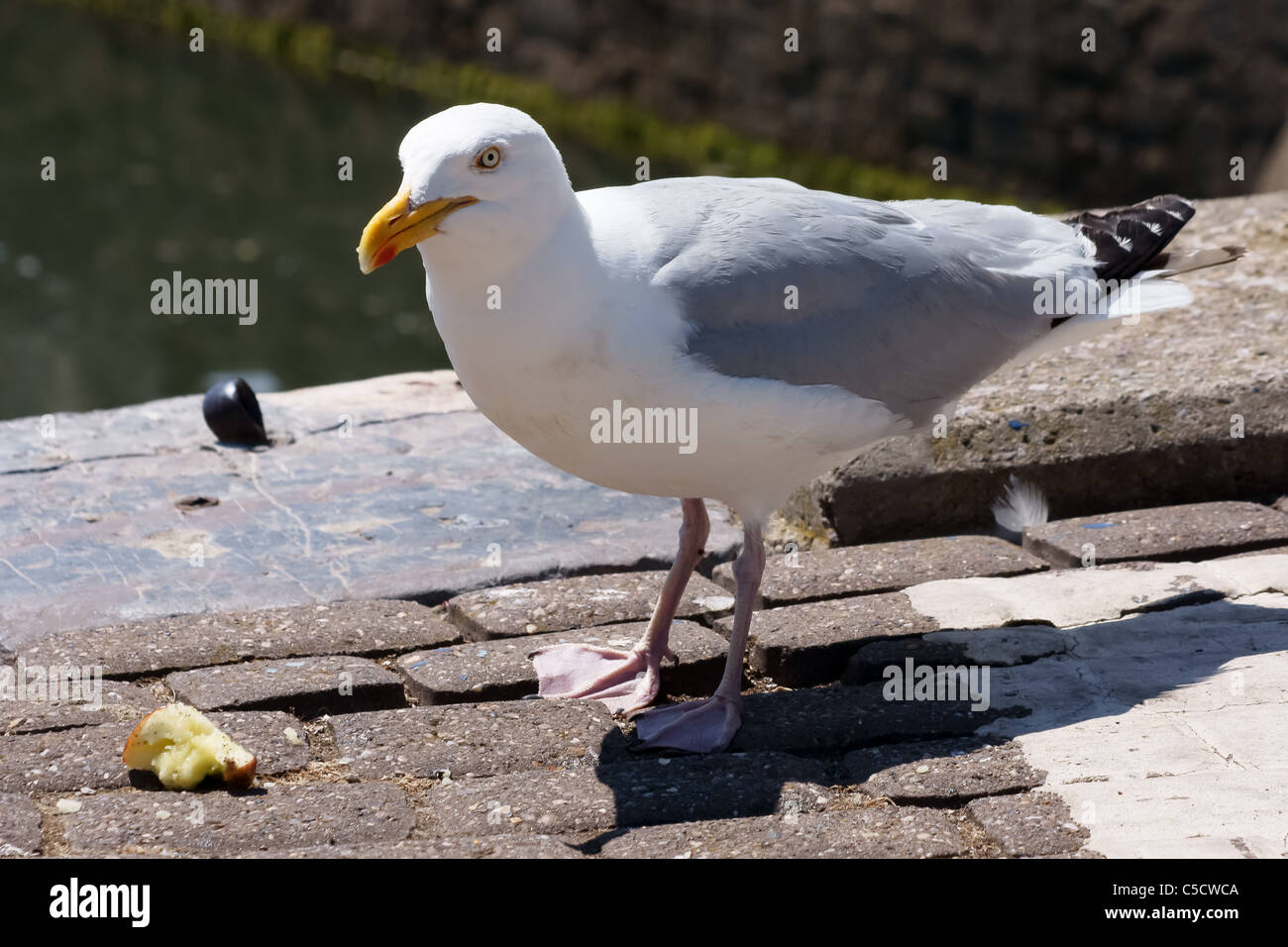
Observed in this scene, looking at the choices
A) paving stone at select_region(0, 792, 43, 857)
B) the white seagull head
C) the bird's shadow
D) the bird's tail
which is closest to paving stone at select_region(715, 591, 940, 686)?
the bird's shadow

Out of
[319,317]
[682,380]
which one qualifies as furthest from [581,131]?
[682,380]

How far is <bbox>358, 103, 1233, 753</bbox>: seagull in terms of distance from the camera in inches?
120

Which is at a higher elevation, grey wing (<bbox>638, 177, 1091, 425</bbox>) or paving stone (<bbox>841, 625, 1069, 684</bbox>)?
grey wing (<bbox>638, 177, 1091, 425</bbox>)

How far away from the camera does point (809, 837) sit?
276 centimetres

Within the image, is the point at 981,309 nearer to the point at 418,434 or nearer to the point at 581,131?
the point at 418,434

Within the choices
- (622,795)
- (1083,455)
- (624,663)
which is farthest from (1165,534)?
(622,795)

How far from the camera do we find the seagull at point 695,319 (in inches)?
120

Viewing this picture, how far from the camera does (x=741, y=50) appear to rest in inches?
459

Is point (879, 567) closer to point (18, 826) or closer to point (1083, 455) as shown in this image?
point (1083, 455)

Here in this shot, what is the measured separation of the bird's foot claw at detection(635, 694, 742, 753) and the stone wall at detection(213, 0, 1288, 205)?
7.08 m

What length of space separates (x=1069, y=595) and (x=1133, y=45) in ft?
21.3

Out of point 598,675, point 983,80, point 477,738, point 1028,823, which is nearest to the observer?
point 1028,823

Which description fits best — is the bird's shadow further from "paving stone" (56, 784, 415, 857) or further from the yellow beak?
the yellow beak

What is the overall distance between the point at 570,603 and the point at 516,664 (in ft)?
1.27
